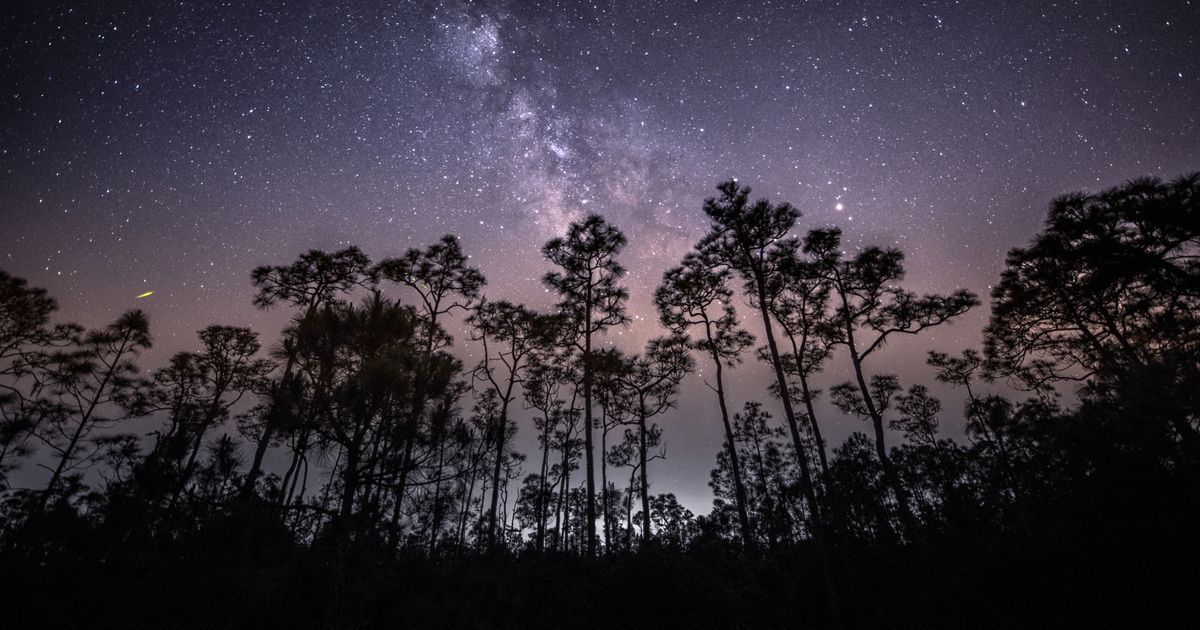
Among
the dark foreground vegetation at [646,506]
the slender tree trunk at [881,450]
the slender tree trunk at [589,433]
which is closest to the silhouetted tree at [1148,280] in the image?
the dark foreground vegetation at [646,506]

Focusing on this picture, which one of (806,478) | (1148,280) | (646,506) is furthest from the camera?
(646,506)

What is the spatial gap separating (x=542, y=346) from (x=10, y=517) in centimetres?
1884

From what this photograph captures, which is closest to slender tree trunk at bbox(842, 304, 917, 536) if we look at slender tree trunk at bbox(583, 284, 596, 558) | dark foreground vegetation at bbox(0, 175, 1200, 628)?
Answer: dark foreground vegetation at bbox(0, 175, 1200, 628)

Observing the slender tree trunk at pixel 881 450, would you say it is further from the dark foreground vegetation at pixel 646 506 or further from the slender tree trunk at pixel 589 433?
the slender tree trunk at pixel 589 433

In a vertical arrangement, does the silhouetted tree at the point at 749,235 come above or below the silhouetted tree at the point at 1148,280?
above

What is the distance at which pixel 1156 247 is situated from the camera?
31.4 ft

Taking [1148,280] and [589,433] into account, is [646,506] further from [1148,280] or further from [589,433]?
[1148,280]

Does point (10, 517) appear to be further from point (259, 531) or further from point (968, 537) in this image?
point (968, 537)

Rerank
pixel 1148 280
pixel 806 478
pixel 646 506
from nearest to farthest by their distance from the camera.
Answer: pixel 1148 280, pixel 806 478, pixel 646 506

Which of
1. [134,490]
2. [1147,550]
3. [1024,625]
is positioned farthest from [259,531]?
[1147,550]

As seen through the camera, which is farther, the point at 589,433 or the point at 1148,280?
the point at 589,433

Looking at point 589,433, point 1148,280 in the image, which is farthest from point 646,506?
point 1148,280

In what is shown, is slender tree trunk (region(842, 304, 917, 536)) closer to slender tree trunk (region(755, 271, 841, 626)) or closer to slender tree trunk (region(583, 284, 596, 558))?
slender tree trunk (region(755, 271, 841, 626))

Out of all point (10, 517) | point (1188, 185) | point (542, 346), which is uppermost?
point (542, 346)
